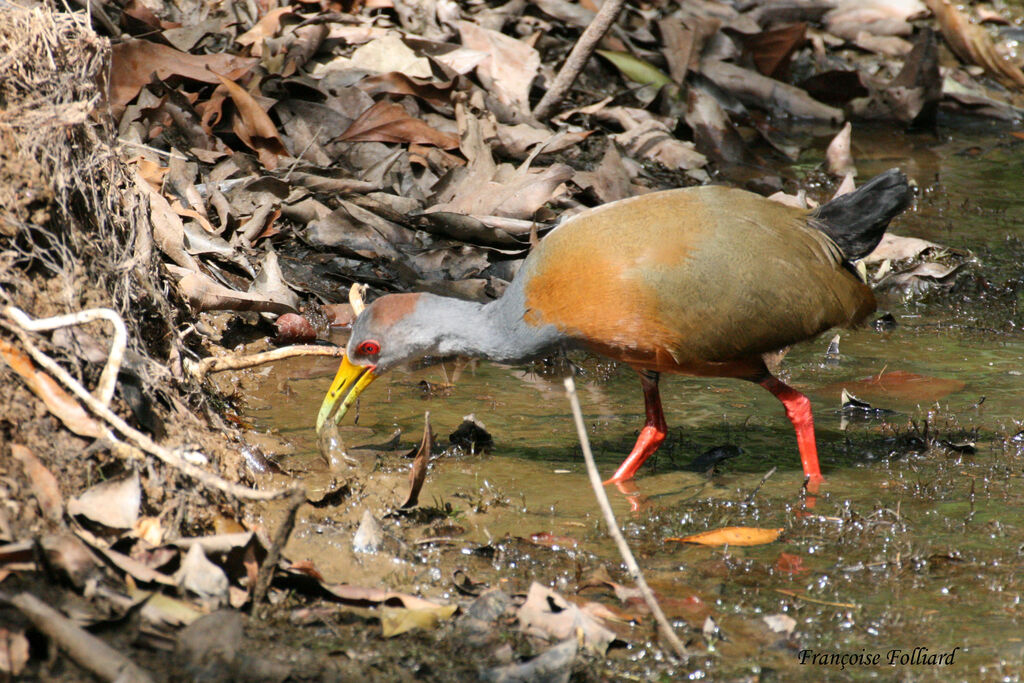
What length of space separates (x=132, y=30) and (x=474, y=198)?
279cm

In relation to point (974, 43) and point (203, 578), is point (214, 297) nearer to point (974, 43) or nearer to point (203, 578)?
point (203, 578)

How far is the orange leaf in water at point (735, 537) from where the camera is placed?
3.98 m

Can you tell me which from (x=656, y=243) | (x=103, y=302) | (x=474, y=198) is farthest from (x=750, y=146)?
(x=103, y=302)

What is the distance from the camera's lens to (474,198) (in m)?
6.68

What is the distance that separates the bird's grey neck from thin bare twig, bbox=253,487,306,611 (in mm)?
1887

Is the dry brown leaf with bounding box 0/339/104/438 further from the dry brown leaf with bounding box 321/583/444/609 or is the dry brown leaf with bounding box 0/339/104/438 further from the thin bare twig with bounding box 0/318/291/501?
the dry brown leaf with bounding box 321/583/444/609

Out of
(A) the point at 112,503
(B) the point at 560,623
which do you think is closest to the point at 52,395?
(A) the point at 112,503

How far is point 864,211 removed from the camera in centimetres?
518

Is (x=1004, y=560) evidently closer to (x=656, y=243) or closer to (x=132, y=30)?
(x=656, y=243)

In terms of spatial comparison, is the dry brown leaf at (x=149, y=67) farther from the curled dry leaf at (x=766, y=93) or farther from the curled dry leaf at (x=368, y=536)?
the curled dry leaf at (x=766, y=93)

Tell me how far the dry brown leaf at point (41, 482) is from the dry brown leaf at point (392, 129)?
14.5 ft

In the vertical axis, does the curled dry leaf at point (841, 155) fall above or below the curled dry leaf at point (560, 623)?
below

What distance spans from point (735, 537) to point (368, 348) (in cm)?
190

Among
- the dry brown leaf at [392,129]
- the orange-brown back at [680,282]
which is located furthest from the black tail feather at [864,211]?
the dry brown leaf at [392,129]
